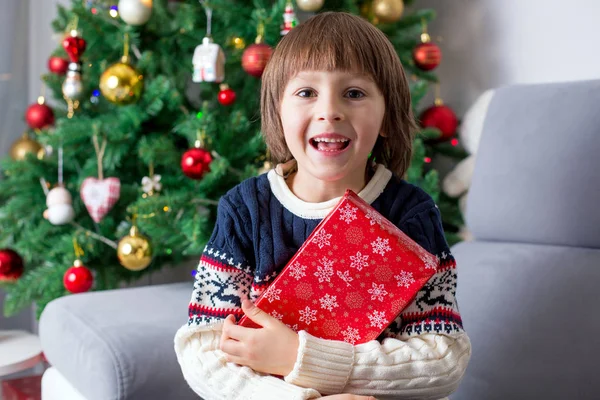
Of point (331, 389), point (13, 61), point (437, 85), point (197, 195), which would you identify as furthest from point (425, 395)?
point (13, 61)

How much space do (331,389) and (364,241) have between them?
0.62 ft

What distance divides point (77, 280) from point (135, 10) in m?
0.65

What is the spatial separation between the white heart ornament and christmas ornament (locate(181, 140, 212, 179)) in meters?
0.22

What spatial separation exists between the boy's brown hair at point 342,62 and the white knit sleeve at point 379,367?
298 mm

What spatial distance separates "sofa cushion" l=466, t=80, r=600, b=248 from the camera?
45.5 inches

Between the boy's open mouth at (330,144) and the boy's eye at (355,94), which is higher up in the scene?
the boy's eye at (355,94)

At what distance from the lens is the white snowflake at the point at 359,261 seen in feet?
2.92

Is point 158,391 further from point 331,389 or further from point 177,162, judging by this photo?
point 177,162

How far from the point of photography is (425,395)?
0.92 m

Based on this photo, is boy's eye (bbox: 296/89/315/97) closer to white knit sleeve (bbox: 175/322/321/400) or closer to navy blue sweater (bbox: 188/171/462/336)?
navy blue sweater (bbox: 188/171/462/336)

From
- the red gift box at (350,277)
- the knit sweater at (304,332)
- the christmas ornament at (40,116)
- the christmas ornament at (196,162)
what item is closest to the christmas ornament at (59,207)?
the christmas ornament at (40,116)

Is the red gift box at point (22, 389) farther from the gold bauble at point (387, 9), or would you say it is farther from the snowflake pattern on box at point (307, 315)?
the gold bauble at point (387, 9)

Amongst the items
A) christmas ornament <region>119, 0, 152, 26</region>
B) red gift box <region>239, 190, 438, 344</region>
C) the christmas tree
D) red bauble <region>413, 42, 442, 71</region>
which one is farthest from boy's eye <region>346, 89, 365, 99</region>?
red bauble <region>413, 42, 442, 71</region>

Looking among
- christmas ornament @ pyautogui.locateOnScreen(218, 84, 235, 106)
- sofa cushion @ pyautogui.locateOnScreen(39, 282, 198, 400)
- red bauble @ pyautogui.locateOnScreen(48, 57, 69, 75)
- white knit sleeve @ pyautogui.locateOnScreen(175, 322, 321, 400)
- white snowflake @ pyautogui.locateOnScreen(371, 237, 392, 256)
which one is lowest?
sofa cushion @ pyautogui.locateOnScreen(39, 282, 198, 400)
